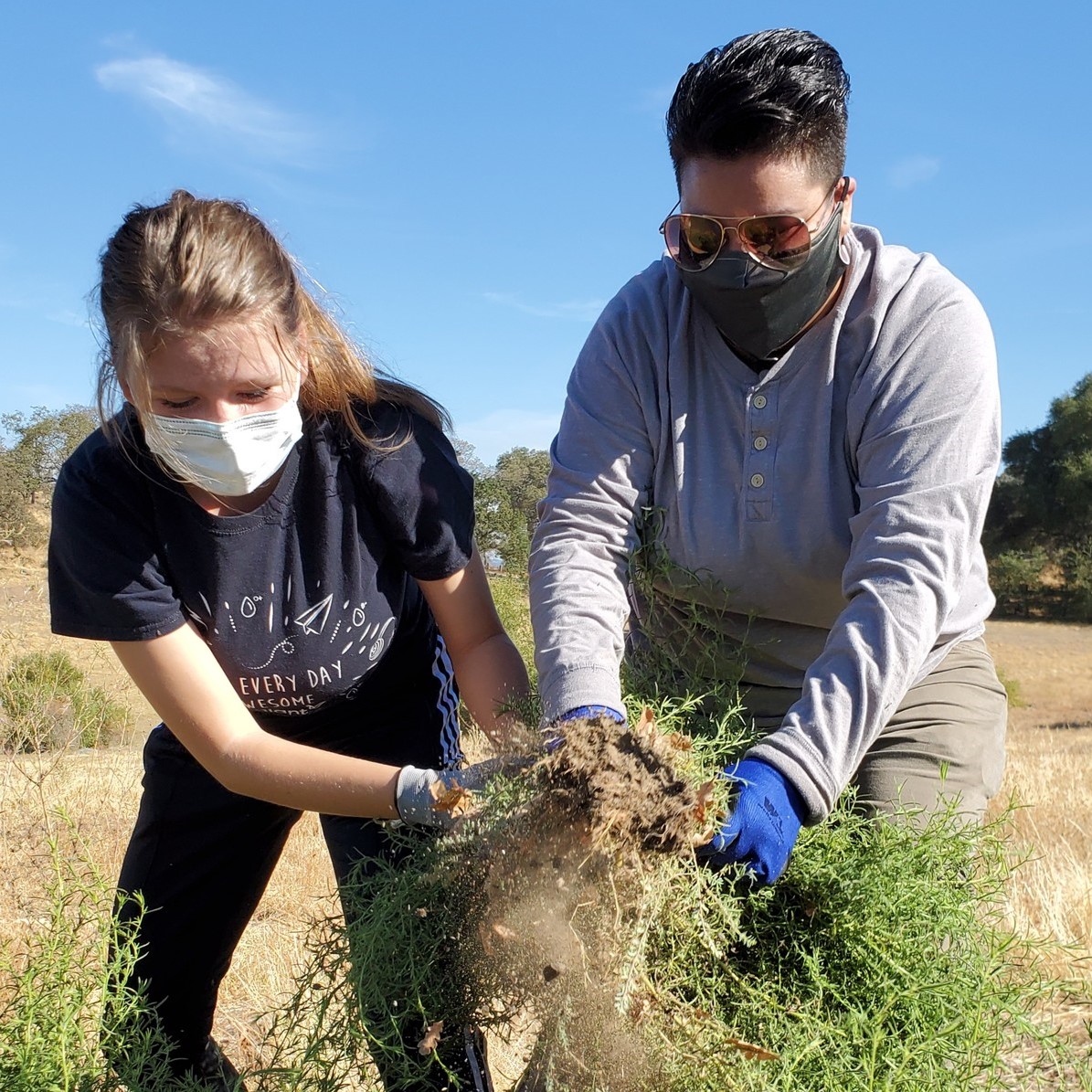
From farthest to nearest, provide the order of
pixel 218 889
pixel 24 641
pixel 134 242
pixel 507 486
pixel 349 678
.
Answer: pixel 507 486, pixel 24 641, pixel 218 889, pixel 349 678, pixel 134 242

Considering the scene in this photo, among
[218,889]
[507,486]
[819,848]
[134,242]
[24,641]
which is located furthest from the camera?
[507,486]

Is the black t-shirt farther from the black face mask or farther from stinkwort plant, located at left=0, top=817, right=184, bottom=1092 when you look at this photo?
the black face mask

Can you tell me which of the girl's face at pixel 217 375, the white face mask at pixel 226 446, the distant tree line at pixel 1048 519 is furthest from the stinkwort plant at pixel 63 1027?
the distant tree line at pixel 1048 519

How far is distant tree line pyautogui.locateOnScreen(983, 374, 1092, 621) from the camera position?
40125 mm

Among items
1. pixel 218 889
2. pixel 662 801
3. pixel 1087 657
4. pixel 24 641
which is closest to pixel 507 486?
pixel 24 641

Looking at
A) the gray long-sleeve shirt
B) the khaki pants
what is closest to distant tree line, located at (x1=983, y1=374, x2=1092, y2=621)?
the khaki pants

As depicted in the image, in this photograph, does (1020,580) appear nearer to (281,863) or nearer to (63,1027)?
(281,863)

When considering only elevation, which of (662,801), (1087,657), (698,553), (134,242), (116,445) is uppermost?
(134,242)

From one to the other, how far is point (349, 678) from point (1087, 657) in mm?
35943

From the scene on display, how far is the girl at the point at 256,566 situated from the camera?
2184 mm

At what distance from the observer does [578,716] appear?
1836 millimetres

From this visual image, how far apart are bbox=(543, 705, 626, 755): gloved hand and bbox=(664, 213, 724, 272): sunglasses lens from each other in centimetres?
95

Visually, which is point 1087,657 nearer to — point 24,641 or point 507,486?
point 507,486

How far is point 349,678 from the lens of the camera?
8.28 ft
